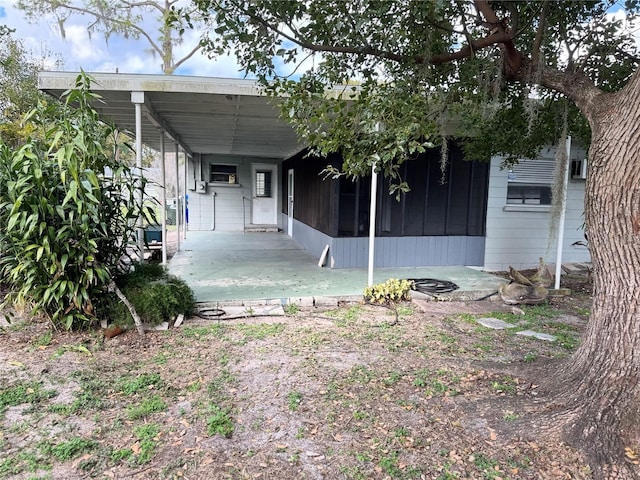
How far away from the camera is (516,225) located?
22.8 feet

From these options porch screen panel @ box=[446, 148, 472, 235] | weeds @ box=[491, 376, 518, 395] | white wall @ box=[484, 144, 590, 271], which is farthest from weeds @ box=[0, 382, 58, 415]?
white wall @ box=[484, 144, 590, 271]

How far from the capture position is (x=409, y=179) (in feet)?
21.8

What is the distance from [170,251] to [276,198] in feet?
15.6

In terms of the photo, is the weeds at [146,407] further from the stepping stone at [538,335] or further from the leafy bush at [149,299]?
the stepping stone at [538,335]

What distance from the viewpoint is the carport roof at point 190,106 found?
4457mm

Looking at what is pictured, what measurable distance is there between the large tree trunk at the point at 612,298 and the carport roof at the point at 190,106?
247 centimetres

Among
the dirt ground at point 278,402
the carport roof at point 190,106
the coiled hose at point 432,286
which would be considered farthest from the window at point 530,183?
the carport roof at point 190,106

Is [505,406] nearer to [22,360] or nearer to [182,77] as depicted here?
[22,360]

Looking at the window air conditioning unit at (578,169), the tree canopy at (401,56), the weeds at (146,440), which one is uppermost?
the tree canopy at (401,56)

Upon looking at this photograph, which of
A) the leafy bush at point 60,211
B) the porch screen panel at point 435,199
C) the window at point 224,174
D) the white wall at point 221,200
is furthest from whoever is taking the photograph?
the window at point 224,174

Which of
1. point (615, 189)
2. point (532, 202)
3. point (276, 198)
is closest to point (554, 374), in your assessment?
point (615, 189)

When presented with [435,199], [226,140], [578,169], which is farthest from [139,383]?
[578,169]

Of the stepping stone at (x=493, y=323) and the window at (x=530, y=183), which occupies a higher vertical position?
the window at (x=530, y=183)

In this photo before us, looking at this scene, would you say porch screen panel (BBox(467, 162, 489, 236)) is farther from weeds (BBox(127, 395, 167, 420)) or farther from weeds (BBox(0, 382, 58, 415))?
weeds (BBox(0, 382, 58, 415))
